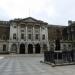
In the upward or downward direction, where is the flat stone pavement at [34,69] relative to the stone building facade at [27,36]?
downward

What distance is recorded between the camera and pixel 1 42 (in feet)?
235

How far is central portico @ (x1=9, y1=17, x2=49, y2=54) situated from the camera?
73.4 meters

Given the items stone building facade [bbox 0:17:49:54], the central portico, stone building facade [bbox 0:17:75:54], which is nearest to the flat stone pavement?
stone building facade [bbox 0:17:75:54]

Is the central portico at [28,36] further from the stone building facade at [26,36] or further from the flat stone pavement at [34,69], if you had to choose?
the flat stone pavement at [34,69]

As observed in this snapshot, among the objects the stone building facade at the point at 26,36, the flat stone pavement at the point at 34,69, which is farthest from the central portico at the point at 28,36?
the flat stone pavement at the point at 34,69

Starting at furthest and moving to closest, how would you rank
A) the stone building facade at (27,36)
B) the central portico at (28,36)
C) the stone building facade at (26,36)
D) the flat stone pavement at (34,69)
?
the central portico at (28,36) → the stone building facade at (27,36) → the stone building facade at (26,36) → the flat stone pavement at (34,69)

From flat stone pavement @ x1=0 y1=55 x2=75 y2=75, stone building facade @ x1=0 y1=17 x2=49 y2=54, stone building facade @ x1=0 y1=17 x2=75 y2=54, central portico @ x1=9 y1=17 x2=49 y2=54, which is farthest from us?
central portico @ x1=9 y1=17 x2=49 y2=54

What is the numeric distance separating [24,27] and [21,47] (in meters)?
8.68

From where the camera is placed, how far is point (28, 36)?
246 feet

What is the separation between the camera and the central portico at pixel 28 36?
73.4 m

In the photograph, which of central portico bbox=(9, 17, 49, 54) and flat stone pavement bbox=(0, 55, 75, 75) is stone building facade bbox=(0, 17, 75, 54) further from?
flat stone pavement bbox=(0, 55, 75, 75)

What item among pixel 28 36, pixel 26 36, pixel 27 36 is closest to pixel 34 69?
pixel 26 36

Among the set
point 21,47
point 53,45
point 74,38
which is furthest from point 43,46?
point 74,38

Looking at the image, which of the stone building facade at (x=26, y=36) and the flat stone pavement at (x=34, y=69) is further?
the stone building facade at (x=26, y=36)
